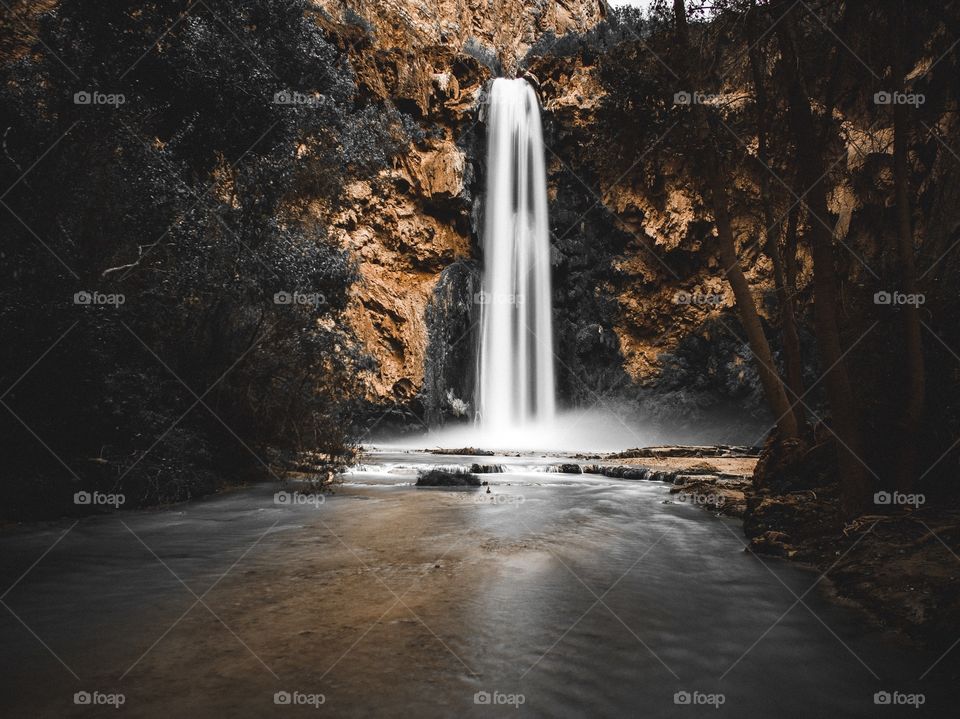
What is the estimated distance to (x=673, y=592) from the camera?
437cm

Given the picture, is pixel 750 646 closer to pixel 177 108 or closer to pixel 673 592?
pixel 673 592

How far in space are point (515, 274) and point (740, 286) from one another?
2281cm

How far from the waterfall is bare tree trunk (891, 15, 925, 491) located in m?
24.1

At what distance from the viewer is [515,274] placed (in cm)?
3142

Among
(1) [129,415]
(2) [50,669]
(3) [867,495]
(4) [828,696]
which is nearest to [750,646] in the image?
(4) [828,696]

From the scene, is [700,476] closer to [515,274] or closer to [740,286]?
[740,286]

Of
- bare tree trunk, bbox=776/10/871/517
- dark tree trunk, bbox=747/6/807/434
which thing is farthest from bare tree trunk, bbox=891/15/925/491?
dark tree trunk, bbox=747/6/807/434

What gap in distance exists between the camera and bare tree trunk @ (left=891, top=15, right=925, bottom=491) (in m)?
5.12

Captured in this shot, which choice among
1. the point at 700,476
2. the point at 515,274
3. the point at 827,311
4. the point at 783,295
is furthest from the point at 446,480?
the point at 515,274

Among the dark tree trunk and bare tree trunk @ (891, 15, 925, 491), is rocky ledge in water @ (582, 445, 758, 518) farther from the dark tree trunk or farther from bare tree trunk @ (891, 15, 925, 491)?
bare tree trunk @ (891, 15, 925, 491)

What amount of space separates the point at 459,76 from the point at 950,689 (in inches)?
1385

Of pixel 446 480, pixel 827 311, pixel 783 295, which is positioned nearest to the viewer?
pixel 827 311

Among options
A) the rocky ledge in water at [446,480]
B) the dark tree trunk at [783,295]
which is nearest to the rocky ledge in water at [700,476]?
the dark tree trunk at [783,295]

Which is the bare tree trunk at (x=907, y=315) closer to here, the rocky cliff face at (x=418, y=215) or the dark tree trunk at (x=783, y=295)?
the dark tree trunk at (x=783, y=295)
